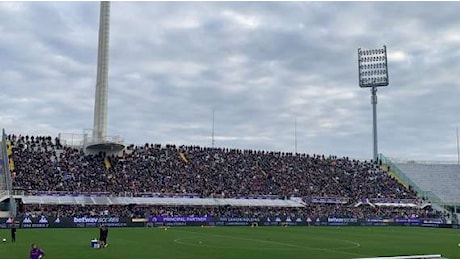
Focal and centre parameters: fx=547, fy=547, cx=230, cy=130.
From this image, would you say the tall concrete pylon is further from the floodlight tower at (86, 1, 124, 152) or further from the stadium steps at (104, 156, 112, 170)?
the stadium steps at (104, 156, 112, 170)

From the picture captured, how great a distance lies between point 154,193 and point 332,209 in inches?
972

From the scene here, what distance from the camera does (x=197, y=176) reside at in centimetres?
7856

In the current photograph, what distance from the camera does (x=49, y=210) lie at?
62.5 metres

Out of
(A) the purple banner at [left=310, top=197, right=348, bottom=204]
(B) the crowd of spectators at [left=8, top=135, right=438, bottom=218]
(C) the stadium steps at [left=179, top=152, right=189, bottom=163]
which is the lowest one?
(A) the purple banner at [left=310, top=197, right=348, bottom=204]

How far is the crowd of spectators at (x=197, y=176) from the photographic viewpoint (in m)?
69.2

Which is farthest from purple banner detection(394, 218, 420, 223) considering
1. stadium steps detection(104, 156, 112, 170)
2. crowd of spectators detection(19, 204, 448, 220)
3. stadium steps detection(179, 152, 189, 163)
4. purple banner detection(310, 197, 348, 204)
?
stadium steps detection(104, 156, 112, 170)

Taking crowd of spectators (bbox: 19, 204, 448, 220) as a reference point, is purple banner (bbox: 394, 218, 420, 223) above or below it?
below

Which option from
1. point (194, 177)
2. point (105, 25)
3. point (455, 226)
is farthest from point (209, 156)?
point (455, 226)

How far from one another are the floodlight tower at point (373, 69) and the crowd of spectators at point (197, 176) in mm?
14442

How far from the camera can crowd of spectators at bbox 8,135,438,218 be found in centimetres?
6919

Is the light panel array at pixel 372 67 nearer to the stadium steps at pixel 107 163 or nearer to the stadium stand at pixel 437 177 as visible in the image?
the stadium stand at pixel 437 177

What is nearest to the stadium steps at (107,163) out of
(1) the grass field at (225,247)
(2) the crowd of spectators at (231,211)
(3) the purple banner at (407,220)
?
(2) the crowd of spectators at (231,211)

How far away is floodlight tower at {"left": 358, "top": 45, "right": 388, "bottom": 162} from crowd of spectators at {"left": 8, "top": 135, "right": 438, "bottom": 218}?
14442 mm

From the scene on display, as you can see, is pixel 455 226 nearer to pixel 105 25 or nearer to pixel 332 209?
pixel 332 209
